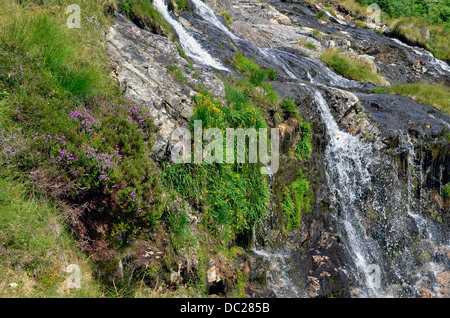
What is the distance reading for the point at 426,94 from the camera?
11336 millimetres

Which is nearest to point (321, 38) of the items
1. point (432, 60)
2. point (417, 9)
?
point (432, 60)

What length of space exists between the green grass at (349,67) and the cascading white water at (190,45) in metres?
8.12

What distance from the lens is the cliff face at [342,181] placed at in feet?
19.3

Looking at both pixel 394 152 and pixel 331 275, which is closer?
pixel 331 275

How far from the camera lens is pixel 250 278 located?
5297mm

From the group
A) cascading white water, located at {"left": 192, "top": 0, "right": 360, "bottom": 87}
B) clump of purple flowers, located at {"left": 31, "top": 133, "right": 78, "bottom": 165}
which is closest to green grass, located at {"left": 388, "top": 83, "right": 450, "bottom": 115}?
cascading white water, located at {"left": 192, "top": 0, "right": 360, "bottom": 87}

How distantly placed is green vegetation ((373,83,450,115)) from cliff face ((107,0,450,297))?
2.70 ft

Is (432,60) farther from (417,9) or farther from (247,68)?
(247,68)

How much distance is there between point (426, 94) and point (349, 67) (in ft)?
17.3

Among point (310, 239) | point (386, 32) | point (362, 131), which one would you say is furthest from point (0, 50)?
point (386, 32)

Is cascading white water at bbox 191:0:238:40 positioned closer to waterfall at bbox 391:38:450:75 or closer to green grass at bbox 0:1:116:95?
green grass at bbox 0:1:116:95

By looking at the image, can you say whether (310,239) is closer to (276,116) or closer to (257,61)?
(276,116)

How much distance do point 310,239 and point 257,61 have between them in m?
8.09

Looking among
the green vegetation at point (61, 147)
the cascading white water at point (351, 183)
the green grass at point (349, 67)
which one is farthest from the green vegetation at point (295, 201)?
the green grass at point (349, 67)
